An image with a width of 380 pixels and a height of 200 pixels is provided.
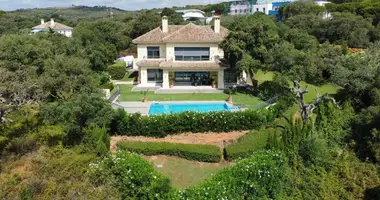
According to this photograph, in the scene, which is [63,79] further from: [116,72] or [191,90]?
[116,72]

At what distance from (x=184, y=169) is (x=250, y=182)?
5.41 meters

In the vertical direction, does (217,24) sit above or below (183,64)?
above

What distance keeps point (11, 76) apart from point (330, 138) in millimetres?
24921

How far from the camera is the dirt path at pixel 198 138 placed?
21.9m

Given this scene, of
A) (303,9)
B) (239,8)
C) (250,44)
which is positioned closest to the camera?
(250,44)

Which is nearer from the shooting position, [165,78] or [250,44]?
[250,44]

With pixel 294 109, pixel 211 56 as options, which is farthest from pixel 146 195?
pixel 211 56

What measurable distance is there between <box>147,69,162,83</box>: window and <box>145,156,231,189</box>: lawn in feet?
68.8

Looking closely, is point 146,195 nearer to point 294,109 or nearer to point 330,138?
point 330,138

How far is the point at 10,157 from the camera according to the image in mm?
18328

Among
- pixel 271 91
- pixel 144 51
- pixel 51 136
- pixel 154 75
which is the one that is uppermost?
pixel 144 51

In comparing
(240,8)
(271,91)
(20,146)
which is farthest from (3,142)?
(240,8)

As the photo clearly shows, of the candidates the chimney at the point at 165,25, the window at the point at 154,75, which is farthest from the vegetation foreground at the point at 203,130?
the chimney at the point at 165,25

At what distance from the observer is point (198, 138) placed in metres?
22.5
